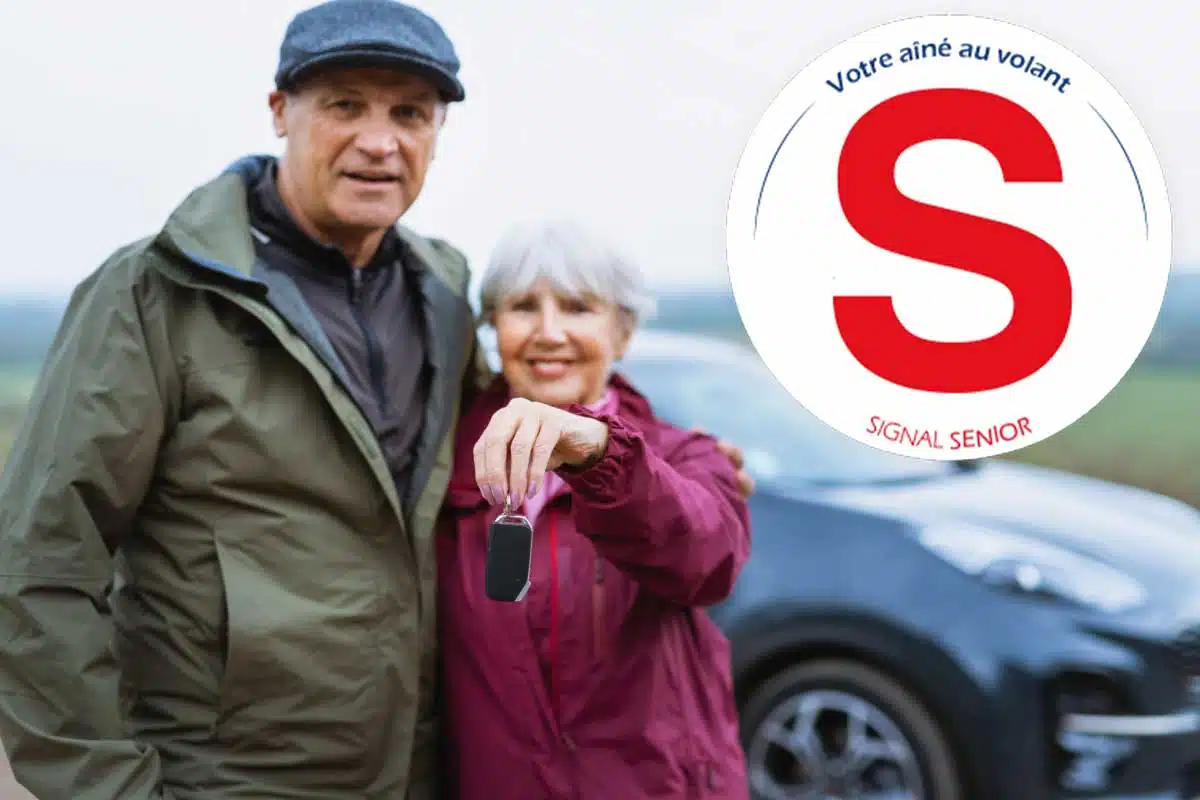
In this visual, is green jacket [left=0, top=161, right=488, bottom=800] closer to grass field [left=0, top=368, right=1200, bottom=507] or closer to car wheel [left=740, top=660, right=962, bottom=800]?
car wheel [left=740, top=660, right=962, bottom=800]

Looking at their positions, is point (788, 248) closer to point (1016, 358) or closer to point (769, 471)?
point (1016, 358)

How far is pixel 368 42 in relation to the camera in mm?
2102

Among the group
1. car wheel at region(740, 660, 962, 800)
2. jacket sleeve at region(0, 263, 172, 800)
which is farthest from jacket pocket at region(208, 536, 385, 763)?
car wheel at region(740, 660, 962, 800)

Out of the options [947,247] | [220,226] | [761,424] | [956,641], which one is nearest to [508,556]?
[220,226]

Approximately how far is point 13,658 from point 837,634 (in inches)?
103

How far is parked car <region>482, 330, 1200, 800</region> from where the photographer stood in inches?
151

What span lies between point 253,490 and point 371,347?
0.30m

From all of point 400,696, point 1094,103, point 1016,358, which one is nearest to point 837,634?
point 1016,358

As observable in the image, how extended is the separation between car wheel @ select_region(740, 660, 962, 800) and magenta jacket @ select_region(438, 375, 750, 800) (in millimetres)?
1874

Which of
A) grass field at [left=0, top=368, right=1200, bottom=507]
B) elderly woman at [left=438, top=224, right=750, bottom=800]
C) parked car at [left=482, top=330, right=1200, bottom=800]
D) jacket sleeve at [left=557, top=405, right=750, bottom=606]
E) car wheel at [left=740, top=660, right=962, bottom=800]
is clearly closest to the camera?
jacket sleeve at [left=557, top=405, right=750, bottom=606]

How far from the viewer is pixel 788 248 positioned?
9.64ft

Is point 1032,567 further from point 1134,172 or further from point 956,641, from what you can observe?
point 1134,172

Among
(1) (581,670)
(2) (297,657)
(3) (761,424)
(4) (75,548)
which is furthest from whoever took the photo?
(3) (761,424)

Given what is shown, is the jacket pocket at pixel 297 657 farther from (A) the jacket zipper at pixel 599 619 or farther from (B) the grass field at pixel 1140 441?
(B) the grass field at pixel 1140 441
